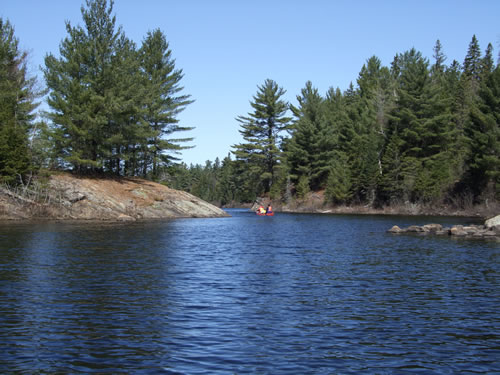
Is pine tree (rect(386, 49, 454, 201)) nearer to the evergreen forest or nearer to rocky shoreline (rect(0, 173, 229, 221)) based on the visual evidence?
the evergreen forest

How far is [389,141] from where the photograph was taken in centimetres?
7281

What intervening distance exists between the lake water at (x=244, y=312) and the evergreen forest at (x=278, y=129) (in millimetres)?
27682

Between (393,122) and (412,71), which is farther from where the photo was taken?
(393,122)

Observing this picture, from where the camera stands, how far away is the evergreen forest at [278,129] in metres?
47.3

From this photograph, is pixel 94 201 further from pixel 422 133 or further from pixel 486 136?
pixel 422 133

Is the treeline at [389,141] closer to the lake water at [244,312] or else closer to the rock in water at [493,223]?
the rock in water at [493,223]

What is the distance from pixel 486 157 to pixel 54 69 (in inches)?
1911

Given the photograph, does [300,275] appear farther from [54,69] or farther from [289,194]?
[289,194]

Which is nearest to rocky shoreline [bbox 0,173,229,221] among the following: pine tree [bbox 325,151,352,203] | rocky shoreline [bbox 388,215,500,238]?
rocky shoreline [bbox 388,215,500,238]

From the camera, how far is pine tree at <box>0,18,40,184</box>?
40.9 metres

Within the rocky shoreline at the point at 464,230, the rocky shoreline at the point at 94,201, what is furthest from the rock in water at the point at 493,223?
the rocky shoreline at the point at 94,201

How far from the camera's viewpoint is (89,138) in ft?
156

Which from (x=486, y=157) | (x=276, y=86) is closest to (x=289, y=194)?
(x=276, y=86)

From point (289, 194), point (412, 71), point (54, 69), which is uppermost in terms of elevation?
point (412, 71)
